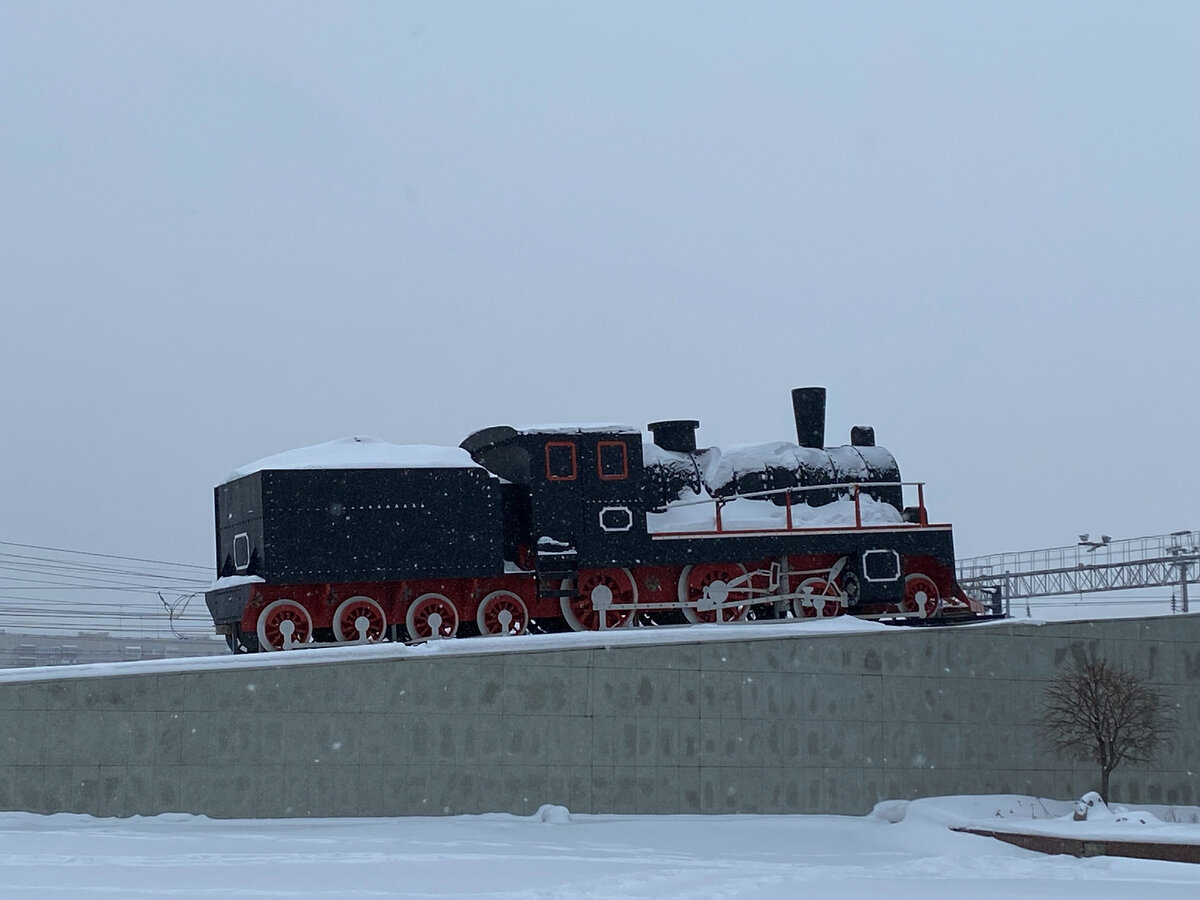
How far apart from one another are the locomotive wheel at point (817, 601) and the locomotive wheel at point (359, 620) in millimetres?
5567

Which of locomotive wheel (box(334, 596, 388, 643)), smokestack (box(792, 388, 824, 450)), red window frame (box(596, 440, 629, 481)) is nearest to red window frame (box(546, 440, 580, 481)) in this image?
red window frame (box(596, 440, 629, 481))

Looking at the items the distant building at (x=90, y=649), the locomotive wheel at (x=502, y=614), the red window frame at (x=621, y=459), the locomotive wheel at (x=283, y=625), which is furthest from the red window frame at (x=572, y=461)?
the distant building at (x=90, y=649)

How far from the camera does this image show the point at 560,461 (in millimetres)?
17062

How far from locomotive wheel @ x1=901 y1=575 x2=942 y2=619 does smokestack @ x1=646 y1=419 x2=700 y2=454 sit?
138 inches

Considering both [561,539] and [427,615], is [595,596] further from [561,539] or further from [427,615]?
[427,615]

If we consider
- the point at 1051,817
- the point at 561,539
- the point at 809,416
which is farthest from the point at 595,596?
the point at 1051,817

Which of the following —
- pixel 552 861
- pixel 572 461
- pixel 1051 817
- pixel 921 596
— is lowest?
pixel 1051 817

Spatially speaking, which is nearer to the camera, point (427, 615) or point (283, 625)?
point (283, 625)

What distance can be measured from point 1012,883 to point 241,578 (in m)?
9.44

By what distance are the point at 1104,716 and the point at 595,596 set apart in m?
6.44

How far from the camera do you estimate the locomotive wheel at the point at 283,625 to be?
622 inches

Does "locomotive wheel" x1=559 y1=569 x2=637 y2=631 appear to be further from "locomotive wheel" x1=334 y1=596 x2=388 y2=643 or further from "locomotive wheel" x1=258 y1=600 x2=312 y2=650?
"locomotive wheel" x1=258 y1=600 x2=312 y2=650

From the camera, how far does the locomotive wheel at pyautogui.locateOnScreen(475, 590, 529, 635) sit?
16750 mm

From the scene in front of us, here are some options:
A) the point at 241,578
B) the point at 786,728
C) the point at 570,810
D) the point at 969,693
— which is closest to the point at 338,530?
the point at 241,578
